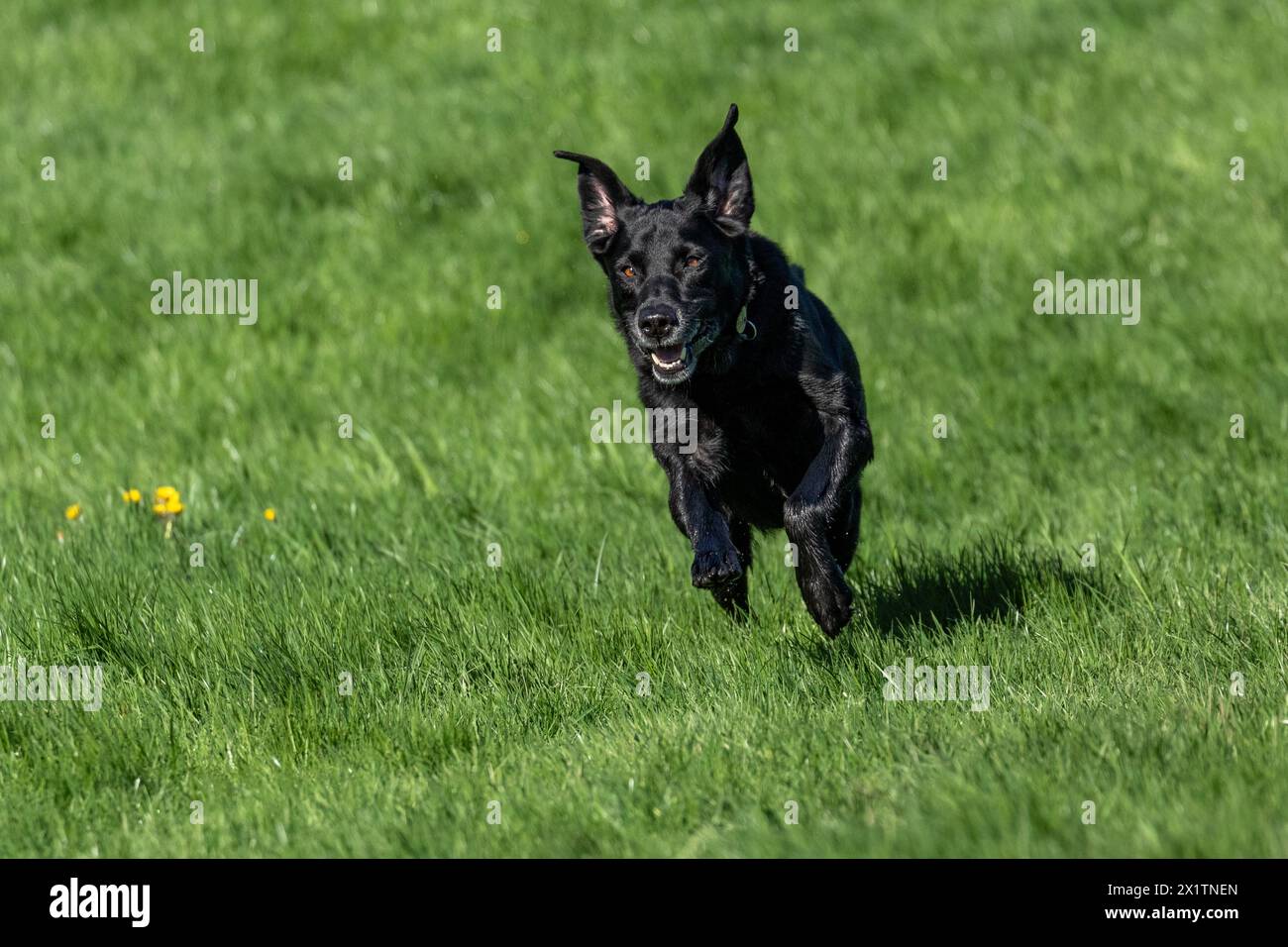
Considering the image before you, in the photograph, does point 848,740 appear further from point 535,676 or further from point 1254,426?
point 1254,426

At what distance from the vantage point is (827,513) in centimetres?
514

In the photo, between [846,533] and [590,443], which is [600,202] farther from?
[590,443]

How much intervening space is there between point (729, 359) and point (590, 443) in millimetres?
2549

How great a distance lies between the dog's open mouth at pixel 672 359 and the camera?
523cm

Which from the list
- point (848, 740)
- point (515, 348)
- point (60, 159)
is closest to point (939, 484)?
point (515, 348)

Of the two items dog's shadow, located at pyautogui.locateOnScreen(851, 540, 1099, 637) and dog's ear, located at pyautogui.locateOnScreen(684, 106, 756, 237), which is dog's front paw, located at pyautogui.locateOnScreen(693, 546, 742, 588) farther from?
dog's ear, located at pyautogui.locateOnScreen(684, 106, 756, 237)

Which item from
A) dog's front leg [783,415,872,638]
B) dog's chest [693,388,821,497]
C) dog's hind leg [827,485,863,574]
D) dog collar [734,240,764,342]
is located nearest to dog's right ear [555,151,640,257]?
dog collar [734,240,764,342]
